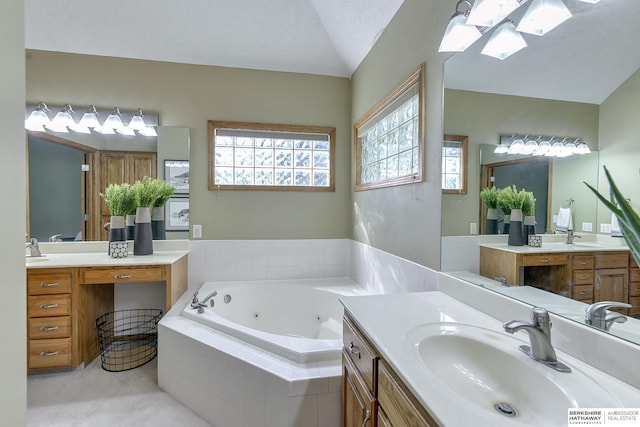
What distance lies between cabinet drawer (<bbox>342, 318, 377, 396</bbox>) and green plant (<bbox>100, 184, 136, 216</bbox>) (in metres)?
2.27

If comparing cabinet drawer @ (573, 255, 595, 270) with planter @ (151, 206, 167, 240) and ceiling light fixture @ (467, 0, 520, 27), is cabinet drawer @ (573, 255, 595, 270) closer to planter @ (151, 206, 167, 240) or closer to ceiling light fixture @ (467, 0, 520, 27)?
ceiling light fixture @ (467, 0, 520, 27)

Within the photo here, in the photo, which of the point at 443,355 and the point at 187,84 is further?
the point at 187,84

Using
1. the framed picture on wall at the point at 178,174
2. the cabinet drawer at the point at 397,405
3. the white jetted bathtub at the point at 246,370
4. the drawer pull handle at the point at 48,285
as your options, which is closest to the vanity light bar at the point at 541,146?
the cabinet drawer at the point at 397,405

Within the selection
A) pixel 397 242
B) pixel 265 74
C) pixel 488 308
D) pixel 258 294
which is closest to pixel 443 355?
pixel 488 308

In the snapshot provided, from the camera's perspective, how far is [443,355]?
1028 mm

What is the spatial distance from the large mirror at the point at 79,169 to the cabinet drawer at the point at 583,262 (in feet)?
9.45

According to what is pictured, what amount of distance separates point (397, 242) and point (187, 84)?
8.05 feet

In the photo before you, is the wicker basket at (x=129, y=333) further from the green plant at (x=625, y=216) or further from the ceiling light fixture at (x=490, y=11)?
the ceiling light fixture at (x=490, y=11)

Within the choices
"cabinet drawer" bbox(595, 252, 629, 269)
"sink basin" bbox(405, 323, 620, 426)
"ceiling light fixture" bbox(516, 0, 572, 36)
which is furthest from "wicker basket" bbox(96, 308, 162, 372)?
"ceiling light fixture" bbox(516, 0, 572, 36)

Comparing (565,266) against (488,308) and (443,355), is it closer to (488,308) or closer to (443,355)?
(488,308)

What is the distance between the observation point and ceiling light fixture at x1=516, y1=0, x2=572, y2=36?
1028 millimetres

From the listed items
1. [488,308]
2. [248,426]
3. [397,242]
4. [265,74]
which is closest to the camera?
[488,308]

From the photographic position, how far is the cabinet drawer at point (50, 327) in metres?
2.21

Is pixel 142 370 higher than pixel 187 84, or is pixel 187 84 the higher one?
pixel 187 84
